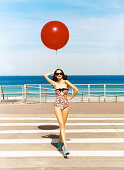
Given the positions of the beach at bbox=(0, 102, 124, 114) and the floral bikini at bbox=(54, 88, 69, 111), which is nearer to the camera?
the floral bikini at bbox=(54, 88, 69, 111)

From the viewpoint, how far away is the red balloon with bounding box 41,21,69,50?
6.71m

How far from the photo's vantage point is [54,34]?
670 cm

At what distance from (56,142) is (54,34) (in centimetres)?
289

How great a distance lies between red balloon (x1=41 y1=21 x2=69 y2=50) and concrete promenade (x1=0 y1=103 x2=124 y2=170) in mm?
2624

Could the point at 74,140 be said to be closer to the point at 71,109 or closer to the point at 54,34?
the point at 54,34

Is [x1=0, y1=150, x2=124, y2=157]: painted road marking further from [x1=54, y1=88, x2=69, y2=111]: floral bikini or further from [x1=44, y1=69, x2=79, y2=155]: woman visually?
[x1=54, y1=88, x2=69, y2=111]: floral bikini

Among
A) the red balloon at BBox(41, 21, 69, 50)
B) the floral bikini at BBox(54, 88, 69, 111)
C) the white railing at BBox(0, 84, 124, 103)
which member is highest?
the red balloon at BBox(41, 21, 69, 50)

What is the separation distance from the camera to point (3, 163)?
4.65m

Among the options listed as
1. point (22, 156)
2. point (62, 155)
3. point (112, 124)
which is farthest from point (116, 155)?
point (112, 124)

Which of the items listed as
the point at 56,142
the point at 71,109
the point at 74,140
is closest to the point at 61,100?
the point at 56,142

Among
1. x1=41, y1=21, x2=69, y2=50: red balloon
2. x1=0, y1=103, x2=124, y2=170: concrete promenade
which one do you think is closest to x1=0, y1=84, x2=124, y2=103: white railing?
x1=0, y1=103, x2=124, y2=170: concrete promenade

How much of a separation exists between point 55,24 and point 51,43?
1.77ft

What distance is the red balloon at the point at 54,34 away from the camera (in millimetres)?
6707

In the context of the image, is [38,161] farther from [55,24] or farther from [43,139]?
[55,24]
